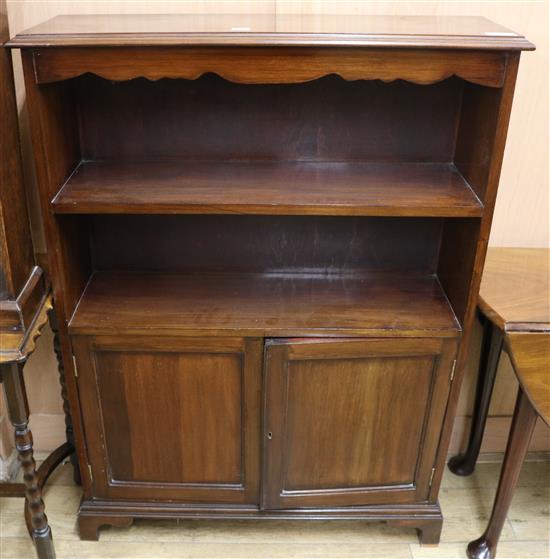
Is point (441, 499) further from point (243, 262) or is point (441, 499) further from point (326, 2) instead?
point (326, 2)

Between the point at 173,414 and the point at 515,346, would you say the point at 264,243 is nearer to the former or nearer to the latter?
the point at 173,414

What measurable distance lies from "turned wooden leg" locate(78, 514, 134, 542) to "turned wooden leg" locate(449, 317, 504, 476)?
1130 millimetres

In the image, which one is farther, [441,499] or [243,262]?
[441,499]

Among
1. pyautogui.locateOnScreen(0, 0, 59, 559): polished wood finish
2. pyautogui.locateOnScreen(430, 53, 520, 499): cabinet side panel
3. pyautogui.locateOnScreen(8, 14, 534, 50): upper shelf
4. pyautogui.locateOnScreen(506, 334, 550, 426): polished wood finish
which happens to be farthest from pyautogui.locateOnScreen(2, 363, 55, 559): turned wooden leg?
pyautogui.locateOnScreen(506, 334, 550, 426): polished wood finish

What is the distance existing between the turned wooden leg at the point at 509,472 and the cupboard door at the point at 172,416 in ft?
2.28

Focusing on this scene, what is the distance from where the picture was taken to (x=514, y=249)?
2004 millimetres

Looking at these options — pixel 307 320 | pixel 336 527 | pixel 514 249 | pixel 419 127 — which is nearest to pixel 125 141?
pixel 307 320

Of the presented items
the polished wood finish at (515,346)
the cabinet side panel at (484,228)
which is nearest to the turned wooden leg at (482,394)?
the polished wood finish at (515,346)

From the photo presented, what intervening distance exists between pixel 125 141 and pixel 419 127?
795mm

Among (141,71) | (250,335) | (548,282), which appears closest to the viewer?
(141,71)

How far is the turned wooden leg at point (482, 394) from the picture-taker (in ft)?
6.58

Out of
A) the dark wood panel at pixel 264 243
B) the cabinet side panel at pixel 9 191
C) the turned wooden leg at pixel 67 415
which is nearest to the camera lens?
the cabinet side panel at pixel 9 191

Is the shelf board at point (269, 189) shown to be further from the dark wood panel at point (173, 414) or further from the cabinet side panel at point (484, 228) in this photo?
the dark wood panel at point (173, 414)

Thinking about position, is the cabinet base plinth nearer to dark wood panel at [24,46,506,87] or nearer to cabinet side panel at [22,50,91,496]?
cabinet side panel at [22,50,91,496]
